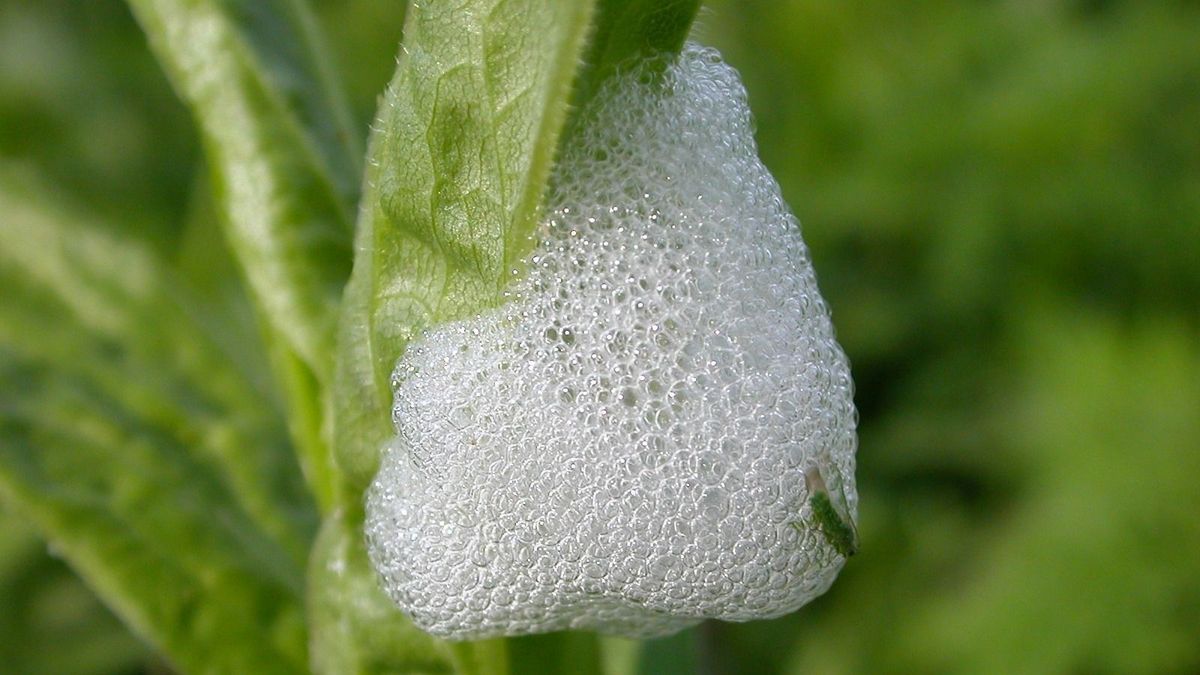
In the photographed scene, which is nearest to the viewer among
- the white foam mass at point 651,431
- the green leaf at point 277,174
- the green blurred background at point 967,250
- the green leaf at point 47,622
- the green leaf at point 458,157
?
the green leaf at point 458,157

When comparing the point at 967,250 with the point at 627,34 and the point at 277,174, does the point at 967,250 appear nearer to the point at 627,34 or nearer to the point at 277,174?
the point at 277,174

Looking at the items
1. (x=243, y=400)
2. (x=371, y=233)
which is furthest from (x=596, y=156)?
(x=243, y=400)

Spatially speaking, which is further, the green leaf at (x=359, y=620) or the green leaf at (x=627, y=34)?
the green leaf at (x=359, y=620)

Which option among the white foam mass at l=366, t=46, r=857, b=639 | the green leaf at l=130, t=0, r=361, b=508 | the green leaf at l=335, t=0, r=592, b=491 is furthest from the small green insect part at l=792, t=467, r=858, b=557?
the green leaf at l=130, t=0, r=361, b=508

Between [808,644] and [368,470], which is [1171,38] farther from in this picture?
[368,470]

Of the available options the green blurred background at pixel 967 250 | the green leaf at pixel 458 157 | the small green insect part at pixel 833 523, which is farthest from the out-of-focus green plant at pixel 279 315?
the green blurred background at pixel 967 250

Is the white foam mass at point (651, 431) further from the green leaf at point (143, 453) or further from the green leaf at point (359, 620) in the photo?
the green leaf at point (143, 453)
